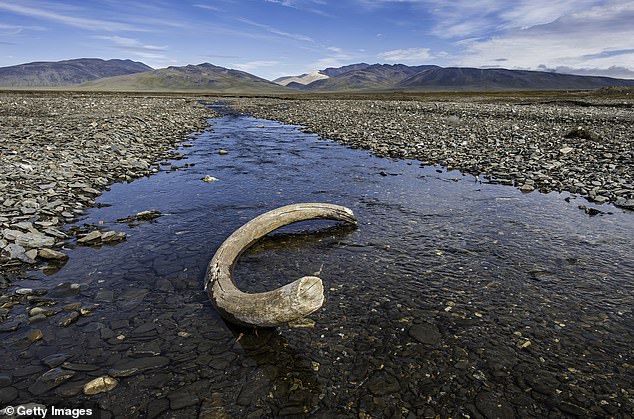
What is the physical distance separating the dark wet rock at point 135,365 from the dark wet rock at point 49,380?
51 centimetres

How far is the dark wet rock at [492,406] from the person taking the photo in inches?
165

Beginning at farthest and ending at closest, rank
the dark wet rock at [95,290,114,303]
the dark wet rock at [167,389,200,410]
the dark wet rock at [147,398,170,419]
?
the dark wet rock at [95,290,114,303], the dark wet rock at [167,389,200,410], the dark wet rock at [147,398,170,419]

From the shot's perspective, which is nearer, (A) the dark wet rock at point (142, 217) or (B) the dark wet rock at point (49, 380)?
(B) the dark wet rock at point (49, 380)

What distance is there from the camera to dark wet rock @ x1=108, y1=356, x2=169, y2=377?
186 inches

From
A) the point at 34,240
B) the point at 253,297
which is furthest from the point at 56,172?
the point at 253,297

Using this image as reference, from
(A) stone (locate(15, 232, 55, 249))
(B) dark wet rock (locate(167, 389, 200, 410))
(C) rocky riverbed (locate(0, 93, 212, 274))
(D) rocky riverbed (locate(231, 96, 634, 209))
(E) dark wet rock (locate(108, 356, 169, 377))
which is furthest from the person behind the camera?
(D) rocky riverbed (locate(231, 96, 634, 209))

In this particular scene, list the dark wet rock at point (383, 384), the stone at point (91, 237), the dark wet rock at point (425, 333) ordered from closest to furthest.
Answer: the dark wet rock at point (383, 384)
the dark wet rock at point (425, 333)
the stone at point (91, 237)

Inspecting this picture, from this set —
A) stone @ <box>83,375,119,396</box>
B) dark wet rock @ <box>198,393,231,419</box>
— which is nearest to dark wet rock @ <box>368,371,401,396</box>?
dark wet rock @ <box>198,393,231,419</box>

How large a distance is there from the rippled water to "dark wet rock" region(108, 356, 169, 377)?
27mm

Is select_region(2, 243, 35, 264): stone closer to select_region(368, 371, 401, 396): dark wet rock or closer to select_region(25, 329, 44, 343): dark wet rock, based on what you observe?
select_region(25, 329, 44, 343): dark wet rock

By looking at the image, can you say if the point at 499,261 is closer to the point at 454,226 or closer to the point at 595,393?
the point at 454,226

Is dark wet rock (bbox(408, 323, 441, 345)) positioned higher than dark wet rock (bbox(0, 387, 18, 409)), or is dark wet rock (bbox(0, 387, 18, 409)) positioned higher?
dark wet rock (bbox(0, 387, 18, 409))

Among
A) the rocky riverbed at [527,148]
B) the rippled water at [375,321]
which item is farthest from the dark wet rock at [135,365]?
the rocky riverbed at [527,148]

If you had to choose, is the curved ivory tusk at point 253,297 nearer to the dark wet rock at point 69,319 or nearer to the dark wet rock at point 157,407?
the dark wet rock at point 157,407
